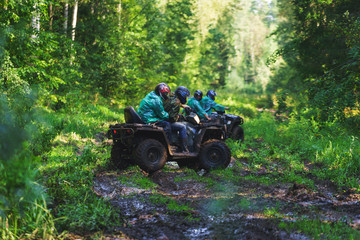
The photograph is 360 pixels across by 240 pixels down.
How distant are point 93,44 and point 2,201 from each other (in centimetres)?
1681

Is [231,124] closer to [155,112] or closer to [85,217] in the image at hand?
[155,112]

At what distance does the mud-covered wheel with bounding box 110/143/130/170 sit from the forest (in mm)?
135

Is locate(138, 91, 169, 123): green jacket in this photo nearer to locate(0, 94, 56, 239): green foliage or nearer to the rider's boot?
the rider's boot

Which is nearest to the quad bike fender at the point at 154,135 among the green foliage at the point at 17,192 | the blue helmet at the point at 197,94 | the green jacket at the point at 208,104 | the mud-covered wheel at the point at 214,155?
the mud-covered wheel at the point at 214,155

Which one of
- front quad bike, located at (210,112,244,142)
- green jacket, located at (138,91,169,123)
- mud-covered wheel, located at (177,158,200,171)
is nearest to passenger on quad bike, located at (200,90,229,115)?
front quad bike, located at (210,112,244,142)

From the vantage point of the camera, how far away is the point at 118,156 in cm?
827

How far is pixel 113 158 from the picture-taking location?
324 inches

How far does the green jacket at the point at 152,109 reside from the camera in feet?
27.1

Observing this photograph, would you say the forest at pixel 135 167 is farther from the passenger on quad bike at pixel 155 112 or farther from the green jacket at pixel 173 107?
the green jacket at pixel 173 107

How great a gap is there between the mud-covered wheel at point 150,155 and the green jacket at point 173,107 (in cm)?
90

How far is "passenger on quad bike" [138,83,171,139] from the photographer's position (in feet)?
27.1

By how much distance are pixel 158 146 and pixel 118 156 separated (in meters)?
1.07

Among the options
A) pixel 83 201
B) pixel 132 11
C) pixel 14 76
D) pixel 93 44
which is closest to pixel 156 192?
pixel 83 201

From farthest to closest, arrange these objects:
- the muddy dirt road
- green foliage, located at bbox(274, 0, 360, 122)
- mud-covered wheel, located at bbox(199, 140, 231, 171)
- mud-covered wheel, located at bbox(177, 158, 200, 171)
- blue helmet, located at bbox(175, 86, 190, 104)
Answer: green foliage, located at bbox(274, 0, 360, 122) < blue helmet, located at bbox(175, 86, 190, 104) < mud-covered wheel, located at bbox(177, 158, 200, 171) < mud-covered wheel, located at bbox(199, 140, 231, 171) < the muddy dirt road
